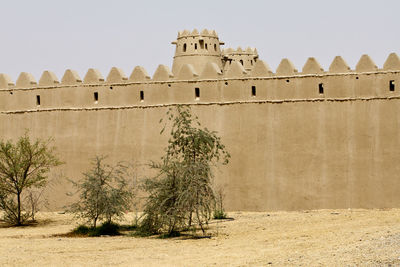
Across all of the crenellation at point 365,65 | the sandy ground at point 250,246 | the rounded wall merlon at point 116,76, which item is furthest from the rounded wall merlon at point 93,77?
the crenellation at point 365,65

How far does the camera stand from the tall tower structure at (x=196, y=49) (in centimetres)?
2591

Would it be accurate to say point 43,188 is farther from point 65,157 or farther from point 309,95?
point 309,95

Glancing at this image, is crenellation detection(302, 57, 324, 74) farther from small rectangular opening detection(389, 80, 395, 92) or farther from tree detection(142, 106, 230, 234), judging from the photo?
tree detection(142, 106, 230, 234)

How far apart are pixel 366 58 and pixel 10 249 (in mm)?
10983

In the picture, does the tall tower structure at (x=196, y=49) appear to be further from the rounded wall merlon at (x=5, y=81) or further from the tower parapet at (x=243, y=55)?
the rounded wall merlon at (x=5, y=81)

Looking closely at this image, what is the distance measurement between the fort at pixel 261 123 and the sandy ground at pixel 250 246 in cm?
164

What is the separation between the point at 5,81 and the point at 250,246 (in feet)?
43.9

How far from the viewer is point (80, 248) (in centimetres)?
1464

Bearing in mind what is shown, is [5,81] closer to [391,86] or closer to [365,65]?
[365,65]

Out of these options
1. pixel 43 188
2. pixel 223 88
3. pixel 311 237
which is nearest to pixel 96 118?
pixel 43 188

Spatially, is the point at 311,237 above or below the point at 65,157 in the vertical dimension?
below

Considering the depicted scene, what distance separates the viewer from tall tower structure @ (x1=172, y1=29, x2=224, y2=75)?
25.9 m

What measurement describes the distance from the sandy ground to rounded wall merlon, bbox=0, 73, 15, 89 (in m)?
7.02

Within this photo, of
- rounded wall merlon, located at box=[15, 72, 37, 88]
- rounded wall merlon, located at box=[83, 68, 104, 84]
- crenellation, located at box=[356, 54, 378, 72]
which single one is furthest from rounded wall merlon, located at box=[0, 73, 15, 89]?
crenellation, located at box=[356, 54, 378, 72]
